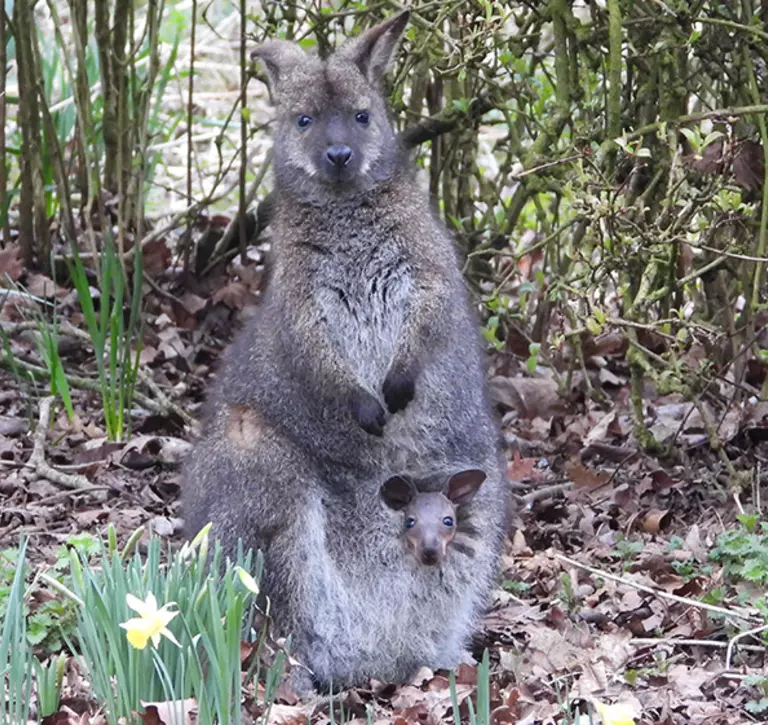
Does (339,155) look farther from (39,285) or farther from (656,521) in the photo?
(39,285)

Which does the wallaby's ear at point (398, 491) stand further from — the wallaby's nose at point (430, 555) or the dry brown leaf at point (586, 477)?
Result: the dry brown leaf at point (586, 477)

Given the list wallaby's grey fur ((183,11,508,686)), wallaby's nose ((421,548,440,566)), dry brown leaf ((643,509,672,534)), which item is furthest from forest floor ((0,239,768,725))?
wallaby's nose ((421,548,440,566))

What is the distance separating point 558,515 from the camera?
602cm

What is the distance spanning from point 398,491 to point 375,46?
1.53 m

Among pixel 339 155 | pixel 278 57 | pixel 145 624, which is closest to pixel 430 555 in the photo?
pixel 339 155

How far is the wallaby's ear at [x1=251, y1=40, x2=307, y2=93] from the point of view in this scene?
509 cm

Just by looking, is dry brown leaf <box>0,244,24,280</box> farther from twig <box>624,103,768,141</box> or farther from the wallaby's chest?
twig <box>624,103,768,141</box>

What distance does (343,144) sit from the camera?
473 cm

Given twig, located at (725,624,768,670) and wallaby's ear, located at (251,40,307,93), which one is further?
wallaby's ear, located at (251,40,307,93)

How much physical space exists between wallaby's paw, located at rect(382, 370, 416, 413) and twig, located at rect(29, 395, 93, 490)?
→ 5.60 feet

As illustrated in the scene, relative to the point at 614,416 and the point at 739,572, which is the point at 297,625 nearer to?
the point at 739,572

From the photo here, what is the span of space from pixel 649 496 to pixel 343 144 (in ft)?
7.25

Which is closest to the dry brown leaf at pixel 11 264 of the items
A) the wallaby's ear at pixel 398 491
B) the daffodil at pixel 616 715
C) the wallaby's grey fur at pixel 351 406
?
the wallaby's grey fur at pixel 351 406

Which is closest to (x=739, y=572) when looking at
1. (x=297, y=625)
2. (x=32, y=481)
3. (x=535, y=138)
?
(x=297, y=625)
